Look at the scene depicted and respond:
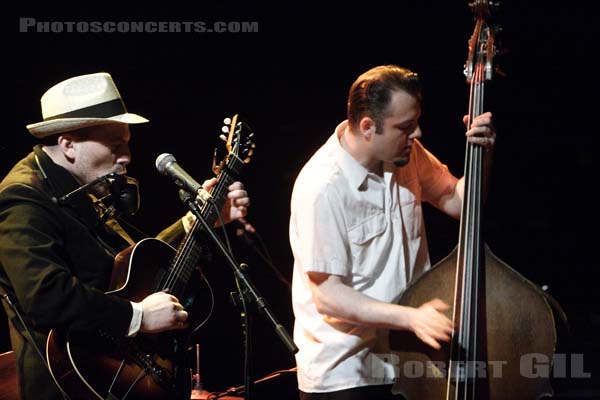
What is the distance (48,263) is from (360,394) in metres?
1.12

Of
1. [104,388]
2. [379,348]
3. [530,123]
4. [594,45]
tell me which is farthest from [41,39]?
[594,45]

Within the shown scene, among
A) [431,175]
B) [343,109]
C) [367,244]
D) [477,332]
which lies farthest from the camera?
[343,109]

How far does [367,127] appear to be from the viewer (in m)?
2.61

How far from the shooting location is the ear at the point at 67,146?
2.72 meters

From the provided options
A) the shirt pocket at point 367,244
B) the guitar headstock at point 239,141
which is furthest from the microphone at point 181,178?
the shirt pocket at point 367,244

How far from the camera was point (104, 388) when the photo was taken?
2.51m

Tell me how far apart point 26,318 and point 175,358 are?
54 centimetres

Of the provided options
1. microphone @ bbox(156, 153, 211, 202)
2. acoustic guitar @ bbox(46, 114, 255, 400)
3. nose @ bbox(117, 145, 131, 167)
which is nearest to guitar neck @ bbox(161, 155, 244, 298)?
acoustic guitar @ bbox(46, 114, 255, 400)

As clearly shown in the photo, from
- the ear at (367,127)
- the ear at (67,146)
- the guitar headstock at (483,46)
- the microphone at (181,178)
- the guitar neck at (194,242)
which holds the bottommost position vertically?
the guitar neck at (194,242)

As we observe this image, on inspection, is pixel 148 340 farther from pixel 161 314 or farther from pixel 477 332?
pixel 477 332

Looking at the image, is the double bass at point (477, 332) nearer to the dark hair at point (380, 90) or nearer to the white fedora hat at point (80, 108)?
the dark hair at point (380, 90)

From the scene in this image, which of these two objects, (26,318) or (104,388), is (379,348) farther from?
(26,318)

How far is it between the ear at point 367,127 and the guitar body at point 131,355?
0.83 meters

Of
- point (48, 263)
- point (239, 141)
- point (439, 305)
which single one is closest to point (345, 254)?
point (439, 305)
